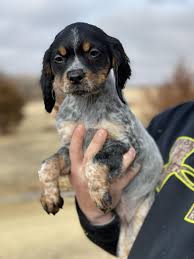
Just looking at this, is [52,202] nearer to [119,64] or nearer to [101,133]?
[101,133]

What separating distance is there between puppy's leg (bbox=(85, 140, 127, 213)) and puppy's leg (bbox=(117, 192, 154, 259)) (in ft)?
1.88

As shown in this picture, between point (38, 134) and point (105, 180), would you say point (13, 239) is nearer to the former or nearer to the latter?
point (105, 180)

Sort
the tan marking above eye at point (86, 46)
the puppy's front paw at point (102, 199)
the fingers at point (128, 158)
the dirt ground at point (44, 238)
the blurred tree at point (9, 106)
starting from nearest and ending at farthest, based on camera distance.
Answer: the puppy's front paw at point (102, 199) < the tan marking above eye at point (86, 46) < the fingers at point (128, 158) < the dirt ground at point (44, 238) < the blurred tree at point (9, 106)

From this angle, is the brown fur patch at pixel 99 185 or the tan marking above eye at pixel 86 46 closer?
the brown fur patch at pixel 99 185

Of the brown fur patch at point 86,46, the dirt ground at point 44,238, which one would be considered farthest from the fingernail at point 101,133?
the dirt ground at point 44,238

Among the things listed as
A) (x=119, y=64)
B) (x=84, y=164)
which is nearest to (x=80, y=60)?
(x=119, y=64)

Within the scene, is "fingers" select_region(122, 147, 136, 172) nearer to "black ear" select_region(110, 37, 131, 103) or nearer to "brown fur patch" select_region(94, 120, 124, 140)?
"brown fur patch" select_region(94, 120, 124, 140)

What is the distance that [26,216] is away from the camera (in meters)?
13.2

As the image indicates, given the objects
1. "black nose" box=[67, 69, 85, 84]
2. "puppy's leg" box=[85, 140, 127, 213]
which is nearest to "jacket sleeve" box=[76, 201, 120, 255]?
"puppy's leg" box=[85, 140, 127, 213]

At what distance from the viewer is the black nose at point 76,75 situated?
362 cm

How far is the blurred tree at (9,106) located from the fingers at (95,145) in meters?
27.0

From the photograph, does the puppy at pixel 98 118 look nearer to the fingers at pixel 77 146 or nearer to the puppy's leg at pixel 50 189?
the puppy's leg at pixel 50 189

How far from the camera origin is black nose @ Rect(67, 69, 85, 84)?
3617mm

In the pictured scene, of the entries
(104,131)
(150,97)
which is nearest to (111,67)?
(104,131)
